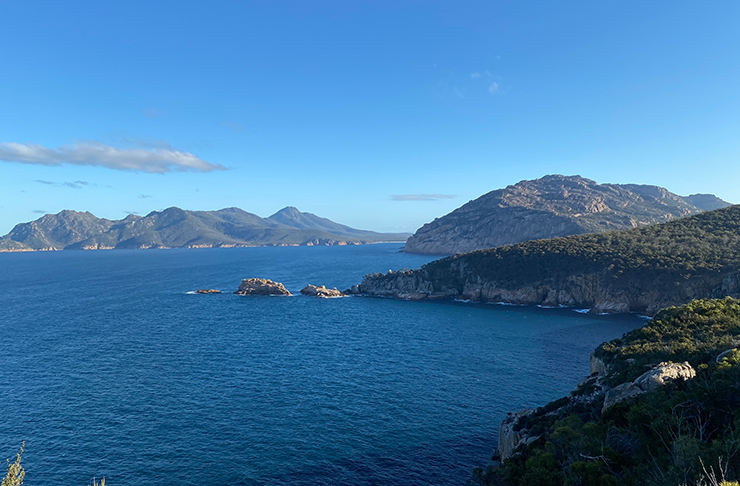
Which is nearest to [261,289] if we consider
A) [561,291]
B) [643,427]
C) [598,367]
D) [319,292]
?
[319,292]

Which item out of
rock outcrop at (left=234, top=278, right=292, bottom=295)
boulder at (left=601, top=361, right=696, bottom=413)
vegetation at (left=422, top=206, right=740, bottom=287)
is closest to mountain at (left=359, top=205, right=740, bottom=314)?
vegetation at (left=422, top=206, right=740, bottom=287)

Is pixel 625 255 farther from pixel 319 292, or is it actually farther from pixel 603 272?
pixel 319 292

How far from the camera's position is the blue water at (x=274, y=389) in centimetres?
3678

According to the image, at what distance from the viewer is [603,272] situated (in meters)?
108

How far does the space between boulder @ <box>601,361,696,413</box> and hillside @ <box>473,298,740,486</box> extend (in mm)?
70

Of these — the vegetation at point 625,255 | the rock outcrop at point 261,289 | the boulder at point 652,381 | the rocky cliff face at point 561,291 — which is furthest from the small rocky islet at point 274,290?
the boulder at point 652,381

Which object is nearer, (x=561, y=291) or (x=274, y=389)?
(x=274, y=389)

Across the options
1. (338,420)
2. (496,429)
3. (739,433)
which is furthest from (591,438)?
(338,420)

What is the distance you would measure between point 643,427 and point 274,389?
4260 centimetres

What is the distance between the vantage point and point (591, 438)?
26.5 m

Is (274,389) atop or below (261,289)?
below

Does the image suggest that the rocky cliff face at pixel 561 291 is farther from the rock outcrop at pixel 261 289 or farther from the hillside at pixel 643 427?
the hillside at pixel 643 427

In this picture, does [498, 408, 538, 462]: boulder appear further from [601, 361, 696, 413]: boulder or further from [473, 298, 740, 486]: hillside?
[601, 361, 696, 413]: boulder

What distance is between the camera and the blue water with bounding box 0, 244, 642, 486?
36781 mm
